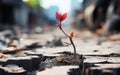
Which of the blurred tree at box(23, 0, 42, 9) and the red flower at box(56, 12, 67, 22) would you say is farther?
the blurred tree at box(23, 0, 42, 9)

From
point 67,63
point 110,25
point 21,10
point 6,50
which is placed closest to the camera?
point 67,63

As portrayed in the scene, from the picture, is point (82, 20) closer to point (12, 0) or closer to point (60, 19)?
point (12, 0)

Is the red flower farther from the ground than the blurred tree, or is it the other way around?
the blurred tree

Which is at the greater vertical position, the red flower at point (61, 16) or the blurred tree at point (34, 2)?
the blurred tree at point (34, 2)

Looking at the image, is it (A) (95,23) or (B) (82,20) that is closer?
(A) (95,23)

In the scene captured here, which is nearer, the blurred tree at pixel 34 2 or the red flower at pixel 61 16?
the red flower at pixel 61 16

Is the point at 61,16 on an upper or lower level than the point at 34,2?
lower

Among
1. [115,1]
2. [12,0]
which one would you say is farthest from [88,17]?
[12,0]

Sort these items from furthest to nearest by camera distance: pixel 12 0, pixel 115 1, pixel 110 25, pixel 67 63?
1. pixel 12 0
2. pixel 115 1
3. pixel 110 25
4. pixel 67 63

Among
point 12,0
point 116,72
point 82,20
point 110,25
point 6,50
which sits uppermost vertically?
point 12,0

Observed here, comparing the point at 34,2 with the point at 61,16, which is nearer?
the point at 61,16

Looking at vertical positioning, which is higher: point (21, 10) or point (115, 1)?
point (21, 10)
